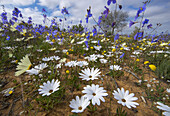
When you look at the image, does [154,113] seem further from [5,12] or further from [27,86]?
[5,12]

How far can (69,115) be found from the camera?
105 cm

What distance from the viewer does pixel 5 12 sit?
533 cm

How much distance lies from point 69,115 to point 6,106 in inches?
40.6

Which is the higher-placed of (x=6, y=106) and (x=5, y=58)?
(x=5, y=58)

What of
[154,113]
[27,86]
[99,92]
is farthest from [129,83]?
[27,86]

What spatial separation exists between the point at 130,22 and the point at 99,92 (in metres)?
1.78

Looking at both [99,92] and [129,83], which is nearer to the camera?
[99,92]

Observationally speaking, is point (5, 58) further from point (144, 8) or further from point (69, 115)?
point (144, 8)

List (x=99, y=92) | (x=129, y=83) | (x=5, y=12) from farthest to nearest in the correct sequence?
1. (x=5, y=12)
2. (x=129, y=83)
3. (x=99, y=92)

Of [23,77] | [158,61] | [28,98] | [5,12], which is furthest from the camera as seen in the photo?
[5,12]

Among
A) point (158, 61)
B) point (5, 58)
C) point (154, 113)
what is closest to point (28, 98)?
point (5, 58)

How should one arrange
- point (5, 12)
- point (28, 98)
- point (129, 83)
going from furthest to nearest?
point (5, 12), point (129, 83), point (28, 98)

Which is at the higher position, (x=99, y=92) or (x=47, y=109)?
(x=99, y=92)

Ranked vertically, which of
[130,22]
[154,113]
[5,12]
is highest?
[5,12]
